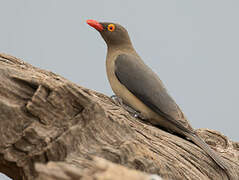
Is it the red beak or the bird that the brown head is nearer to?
the red beak

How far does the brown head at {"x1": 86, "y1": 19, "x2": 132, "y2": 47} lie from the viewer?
5684mm

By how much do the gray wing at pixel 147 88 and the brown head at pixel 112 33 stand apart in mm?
411

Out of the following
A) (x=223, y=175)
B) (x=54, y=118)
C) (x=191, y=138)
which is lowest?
(x=223, y=175)

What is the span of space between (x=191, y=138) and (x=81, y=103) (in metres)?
2.00

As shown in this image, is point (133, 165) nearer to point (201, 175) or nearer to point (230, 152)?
point (201, 175)

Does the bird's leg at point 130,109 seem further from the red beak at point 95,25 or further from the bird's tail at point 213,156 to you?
the red beak at point 95,25

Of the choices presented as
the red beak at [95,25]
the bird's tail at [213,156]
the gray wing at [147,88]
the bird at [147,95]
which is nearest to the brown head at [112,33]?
the red beak at [95,25]

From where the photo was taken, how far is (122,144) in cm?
372

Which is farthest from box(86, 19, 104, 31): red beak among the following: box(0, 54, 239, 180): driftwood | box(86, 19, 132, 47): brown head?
box(0, 54, 239, 180): driftwood

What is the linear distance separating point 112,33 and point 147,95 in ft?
4.17

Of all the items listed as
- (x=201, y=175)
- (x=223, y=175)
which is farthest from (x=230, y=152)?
(x=201, y=175)

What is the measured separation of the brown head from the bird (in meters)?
0.14

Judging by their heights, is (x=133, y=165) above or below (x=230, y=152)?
above

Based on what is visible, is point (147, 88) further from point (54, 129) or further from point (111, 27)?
point (54, 129)
